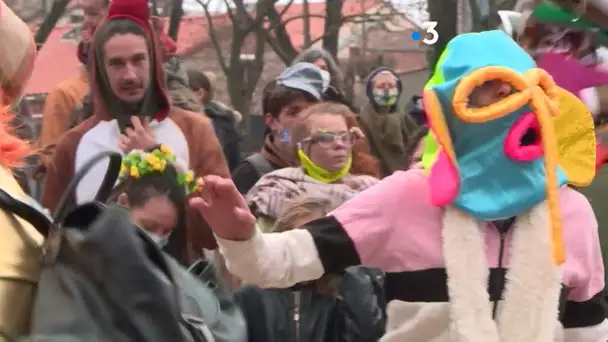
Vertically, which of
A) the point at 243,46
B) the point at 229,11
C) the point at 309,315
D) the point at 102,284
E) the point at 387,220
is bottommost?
the point at 243,46

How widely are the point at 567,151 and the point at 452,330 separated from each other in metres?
0.66

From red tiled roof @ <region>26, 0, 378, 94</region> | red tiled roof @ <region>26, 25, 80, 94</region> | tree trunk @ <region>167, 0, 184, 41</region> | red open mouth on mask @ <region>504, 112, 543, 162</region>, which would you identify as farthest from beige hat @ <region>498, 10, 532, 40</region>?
tree trunk @ <region>167, 0, 184, 41</region>

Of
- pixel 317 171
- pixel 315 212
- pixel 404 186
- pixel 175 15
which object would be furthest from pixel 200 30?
pixel 404 186

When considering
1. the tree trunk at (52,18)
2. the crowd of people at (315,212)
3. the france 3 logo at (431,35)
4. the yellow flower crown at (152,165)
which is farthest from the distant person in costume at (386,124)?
the tree trunk at (52,18)

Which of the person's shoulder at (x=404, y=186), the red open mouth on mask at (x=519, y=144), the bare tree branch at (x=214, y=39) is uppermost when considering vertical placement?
the red open mouth on mask at (x=519, y=144)

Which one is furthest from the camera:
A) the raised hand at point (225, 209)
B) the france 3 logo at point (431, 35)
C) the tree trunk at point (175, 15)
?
the tree trunk at point (175, 15)

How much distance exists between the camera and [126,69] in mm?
3732

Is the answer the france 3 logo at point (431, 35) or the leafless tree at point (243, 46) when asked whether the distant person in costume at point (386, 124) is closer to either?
the france 3 logo at point (431, 35)

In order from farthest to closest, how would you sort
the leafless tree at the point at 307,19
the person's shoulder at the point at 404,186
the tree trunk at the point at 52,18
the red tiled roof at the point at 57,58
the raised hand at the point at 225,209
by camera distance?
the leafless tree at the point at 307,19, the tree trunk at the point at 52,18, the red tiled roof at the point at 57,58, the person's shoulder at the point at 404,186, the raised hand at the point at 225,209

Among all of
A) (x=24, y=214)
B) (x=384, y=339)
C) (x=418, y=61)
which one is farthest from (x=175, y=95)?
(x=418, y=61)

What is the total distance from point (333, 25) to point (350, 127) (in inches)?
473

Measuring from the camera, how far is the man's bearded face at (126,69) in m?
3.72

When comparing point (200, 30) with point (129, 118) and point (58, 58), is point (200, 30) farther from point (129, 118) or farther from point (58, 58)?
point (129, 118)

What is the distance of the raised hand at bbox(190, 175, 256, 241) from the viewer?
8.17 feet
